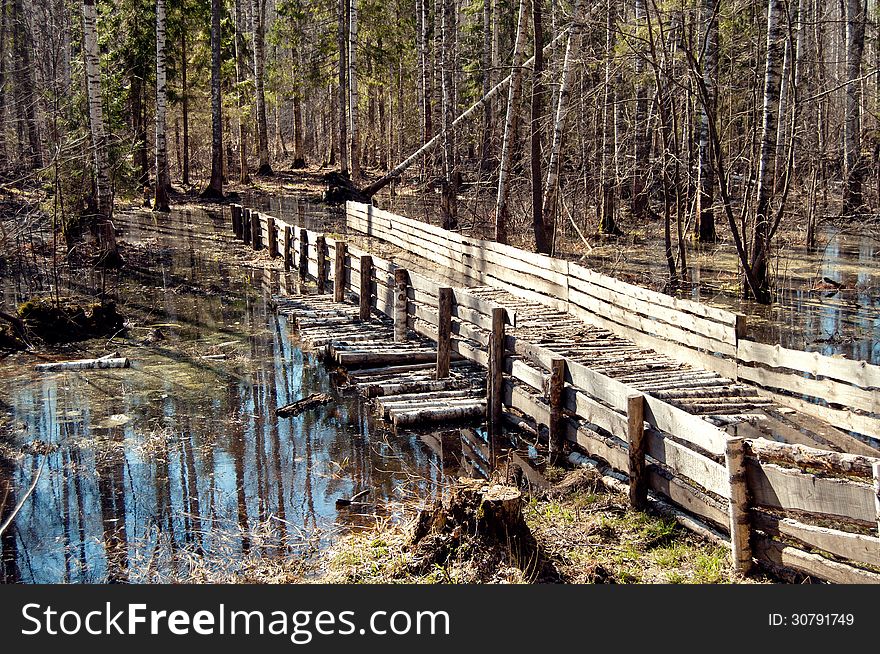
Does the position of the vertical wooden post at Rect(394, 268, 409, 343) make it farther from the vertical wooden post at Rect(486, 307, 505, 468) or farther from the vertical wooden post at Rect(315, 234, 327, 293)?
the vertical wooden post at Rect(315, 234, 327, 293)

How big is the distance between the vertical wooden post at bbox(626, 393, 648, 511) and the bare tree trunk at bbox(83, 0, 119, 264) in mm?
11969

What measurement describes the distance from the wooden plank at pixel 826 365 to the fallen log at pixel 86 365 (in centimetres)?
776

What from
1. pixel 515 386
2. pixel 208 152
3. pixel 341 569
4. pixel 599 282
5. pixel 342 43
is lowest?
pixel 341 569

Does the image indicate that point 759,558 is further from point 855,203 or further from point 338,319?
point 855,203

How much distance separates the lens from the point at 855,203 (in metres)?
24.2

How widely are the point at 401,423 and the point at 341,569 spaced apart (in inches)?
134

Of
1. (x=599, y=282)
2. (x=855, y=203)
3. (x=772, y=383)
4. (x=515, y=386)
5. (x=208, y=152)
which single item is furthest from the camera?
(x=208, y=152)

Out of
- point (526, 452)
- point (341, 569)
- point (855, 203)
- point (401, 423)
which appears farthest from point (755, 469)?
point (855, 203)

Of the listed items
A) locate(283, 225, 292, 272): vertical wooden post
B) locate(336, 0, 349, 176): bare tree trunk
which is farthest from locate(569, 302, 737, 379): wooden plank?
locate(336, 0, 349, 176): bare tree trunk

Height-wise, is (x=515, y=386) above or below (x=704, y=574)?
above

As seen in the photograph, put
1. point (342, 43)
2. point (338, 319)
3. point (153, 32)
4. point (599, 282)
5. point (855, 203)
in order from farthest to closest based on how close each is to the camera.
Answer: point (342, 43), point (153, 32), point (855, 203), point (338, 319), point (599, 282)

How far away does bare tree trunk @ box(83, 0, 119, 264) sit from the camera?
55.0ft

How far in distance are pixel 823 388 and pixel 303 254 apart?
11.7 meters

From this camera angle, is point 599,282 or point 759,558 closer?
point 759,558
